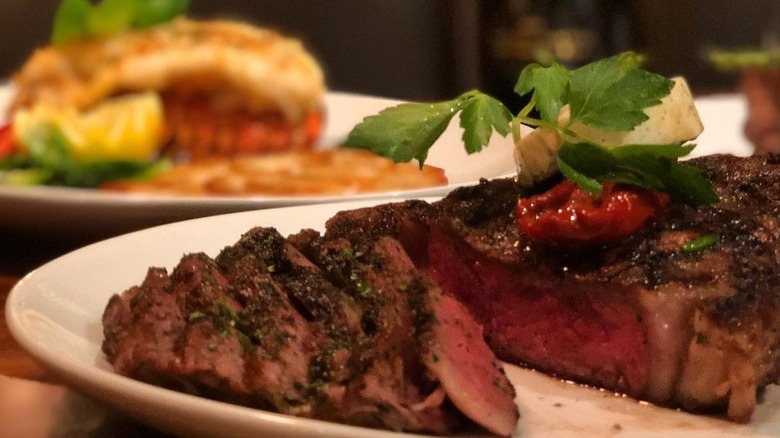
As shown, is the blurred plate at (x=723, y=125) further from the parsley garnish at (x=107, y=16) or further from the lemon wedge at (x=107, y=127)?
the parsley garnish at (x=107, y=16)

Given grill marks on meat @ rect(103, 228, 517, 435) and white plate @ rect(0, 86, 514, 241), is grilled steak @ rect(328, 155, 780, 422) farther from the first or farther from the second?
white plate @ rect(0, 86, 514, 241)

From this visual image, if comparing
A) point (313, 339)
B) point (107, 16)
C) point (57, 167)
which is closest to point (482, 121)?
point (313, 339)

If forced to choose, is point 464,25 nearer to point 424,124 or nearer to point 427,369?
point 424,124

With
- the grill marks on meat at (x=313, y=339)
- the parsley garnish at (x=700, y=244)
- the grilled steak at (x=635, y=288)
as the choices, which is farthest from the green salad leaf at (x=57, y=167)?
the parsley garnish at (x=700, y=244)

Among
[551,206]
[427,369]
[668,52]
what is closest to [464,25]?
[668,52]

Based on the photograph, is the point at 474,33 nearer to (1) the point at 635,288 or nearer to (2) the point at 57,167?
(2) the point at 57,167

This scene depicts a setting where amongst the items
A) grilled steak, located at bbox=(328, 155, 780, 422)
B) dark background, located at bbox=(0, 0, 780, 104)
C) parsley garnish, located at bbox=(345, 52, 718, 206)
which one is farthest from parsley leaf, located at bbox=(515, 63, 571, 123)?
dark background, located at bbox=(0, 0, 780, 104)
